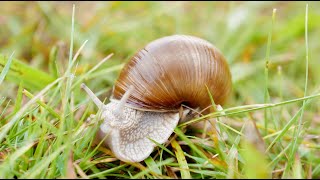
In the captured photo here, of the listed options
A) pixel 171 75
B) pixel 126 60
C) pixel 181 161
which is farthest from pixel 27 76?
pixel 181 161

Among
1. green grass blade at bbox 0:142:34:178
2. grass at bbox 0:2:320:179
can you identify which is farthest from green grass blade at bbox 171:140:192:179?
green grass blade at bbox 0:142:34:178

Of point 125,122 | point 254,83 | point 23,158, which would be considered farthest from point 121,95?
point 254,83

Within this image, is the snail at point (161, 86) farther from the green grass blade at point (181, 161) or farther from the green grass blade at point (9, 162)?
the green grass blade at point (9, 162)

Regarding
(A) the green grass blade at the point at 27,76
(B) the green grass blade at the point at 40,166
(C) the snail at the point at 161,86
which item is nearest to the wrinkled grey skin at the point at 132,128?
(C) the snail at the point at 161,86

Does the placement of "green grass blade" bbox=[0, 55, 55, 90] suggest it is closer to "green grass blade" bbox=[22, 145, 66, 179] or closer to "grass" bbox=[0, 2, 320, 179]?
"grass" bbox=[0, 2, 320, 179]

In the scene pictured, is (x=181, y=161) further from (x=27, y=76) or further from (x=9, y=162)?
(x=27, y=76)
